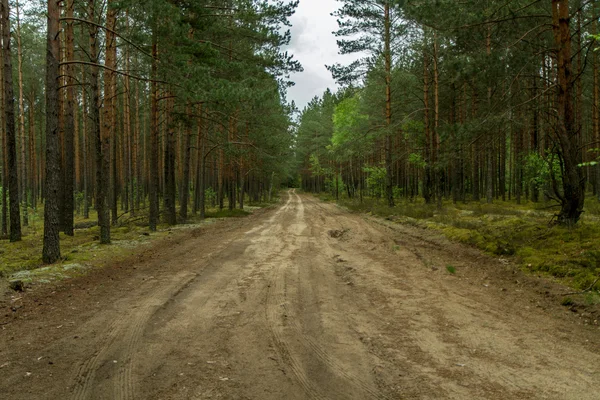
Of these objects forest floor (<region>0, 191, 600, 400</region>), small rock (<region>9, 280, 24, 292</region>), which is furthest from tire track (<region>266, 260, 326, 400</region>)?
small rock (<region>9, 280, 24, 292</region>)

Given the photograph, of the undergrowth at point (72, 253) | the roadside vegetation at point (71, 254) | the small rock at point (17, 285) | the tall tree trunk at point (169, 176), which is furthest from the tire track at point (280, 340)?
the tall tree trunk at point (169, 176)

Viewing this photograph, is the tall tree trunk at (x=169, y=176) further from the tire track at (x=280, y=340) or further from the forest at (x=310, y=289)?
the tire track at (x=280, y=340)

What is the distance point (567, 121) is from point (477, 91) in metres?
14.8

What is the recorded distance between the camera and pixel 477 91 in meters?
22.5

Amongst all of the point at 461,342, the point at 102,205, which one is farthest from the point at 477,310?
the point at 102,205

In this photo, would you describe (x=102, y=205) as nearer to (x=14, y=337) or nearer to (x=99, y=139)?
(x=99, y=139)

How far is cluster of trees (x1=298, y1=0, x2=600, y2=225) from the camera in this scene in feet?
30.0

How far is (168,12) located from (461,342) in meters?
10.5

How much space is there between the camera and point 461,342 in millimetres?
4293

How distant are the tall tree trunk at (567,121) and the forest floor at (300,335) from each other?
2.71 metres

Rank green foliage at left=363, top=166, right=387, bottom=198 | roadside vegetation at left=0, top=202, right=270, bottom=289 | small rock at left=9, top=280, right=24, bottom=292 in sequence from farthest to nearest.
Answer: green foliage at left=363, top=166, right=387, bottom=198, roadside vegetation at left=0, top=202, right=270, bottom=289, small rock at left=9, top=280, right=24, bottom=292

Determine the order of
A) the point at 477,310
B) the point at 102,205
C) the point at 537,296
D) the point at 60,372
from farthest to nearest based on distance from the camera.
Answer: the point at 102,205, the point at 537,296, the point at 477,310, the point at 60,372

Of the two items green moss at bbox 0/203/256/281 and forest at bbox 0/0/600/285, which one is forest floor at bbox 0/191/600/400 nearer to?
green moss at bbox 0/203/256/281

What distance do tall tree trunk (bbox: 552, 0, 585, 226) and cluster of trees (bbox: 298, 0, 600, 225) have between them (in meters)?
0.02
